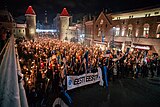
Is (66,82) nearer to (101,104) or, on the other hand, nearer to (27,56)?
(101,104)

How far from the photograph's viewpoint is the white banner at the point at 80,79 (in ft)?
33.1

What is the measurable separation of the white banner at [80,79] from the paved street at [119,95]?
0.77 m

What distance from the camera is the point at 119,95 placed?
11.0m

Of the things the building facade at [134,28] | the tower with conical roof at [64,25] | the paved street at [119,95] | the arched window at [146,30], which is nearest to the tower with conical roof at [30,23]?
the tower with conical roof at [64,25]

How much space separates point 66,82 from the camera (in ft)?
33.7

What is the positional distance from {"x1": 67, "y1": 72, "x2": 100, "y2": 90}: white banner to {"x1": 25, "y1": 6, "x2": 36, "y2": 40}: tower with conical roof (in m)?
58.9

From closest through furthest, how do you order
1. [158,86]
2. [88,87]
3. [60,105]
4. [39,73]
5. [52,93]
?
[60,105] < [39,73] < [52,93] < [88,87] < [158,86]

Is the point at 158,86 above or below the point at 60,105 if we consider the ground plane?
below

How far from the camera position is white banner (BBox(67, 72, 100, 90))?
1009 centimetres

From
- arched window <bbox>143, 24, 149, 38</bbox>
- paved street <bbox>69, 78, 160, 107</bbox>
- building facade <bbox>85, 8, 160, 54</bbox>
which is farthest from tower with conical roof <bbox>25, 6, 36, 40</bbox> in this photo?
paved street <bbox>69, 78, 160, 107</bbox>

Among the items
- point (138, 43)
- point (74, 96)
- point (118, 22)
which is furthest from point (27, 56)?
point (118, 22)

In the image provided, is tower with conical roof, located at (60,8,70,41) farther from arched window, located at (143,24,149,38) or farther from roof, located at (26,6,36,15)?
arched window, located at (143,24,149,38)

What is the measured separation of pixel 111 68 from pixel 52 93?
6174 millimetres

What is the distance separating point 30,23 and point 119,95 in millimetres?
63709
